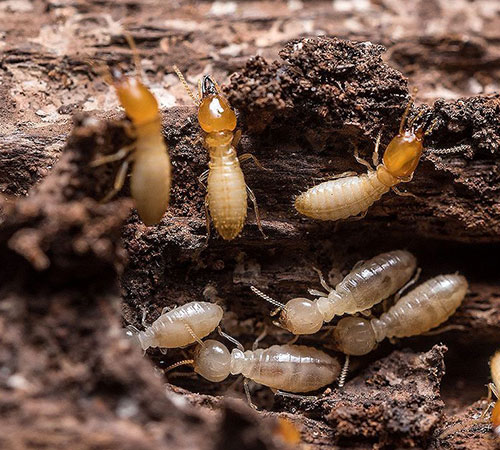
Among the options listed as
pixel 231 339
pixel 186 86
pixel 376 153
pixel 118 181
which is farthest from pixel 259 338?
pixel 186 86

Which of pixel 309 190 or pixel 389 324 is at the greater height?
pixel 309 190

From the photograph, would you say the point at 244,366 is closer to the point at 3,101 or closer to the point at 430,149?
the point at 430,149

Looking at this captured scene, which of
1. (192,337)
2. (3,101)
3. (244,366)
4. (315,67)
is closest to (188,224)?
(192,337)

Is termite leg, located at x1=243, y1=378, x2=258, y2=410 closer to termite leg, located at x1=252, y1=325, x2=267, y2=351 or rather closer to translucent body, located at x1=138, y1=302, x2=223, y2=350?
termite leg, located at x1=252, y1=325, x2=267, y2=351

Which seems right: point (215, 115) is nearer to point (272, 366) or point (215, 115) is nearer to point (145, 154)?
point (145, 154)

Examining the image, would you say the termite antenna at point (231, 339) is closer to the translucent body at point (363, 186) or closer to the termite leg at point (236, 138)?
the translucent body at point (363, 186)

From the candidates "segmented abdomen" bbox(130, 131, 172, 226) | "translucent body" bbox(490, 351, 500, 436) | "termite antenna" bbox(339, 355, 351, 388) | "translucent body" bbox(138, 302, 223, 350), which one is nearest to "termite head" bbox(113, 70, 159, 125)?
"segmented abdomen" bbox(130, 131, 172, 226)
